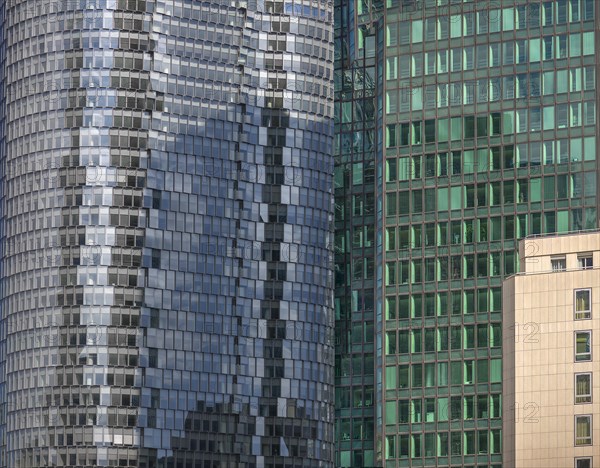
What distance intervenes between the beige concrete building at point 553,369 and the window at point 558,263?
1.88 m

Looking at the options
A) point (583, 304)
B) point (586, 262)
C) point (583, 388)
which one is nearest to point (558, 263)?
point (586, 262)

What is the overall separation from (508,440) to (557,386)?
22.4 ft

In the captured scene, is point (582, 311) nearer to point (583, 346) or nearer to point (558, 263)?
point (583, 346)

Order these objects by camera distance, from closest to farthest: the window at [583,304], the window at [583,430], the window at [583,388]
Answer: the window at [583,430]
the window at [583,388]
the window at [583,304]

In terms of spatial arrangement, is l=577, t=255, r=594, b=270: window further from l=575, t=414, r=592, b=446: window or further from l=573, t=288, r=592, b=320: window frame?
l=575, t=414, r=592, b=446: window

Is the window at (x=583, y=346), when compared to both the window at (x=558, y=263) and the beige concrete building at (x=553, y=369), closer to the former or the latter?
the beige concrete building at (x=553, y=369)

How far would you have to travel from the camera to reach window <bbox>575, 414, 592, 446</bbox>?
16760 centimetres

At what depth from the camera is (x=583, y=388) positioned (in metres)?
169

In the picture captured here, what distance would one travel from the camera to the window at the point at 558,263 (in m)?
176

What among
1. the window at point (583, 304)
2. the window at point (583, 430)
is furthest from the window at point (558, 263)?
the window at point (583, 430)

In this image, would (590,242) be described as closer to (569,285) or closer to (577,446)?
(569,285)

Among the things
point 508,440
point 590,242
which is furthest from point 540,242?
point 508,440

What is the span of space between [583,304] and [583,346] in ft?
10.7

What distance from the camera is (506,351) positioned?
17500 cm
